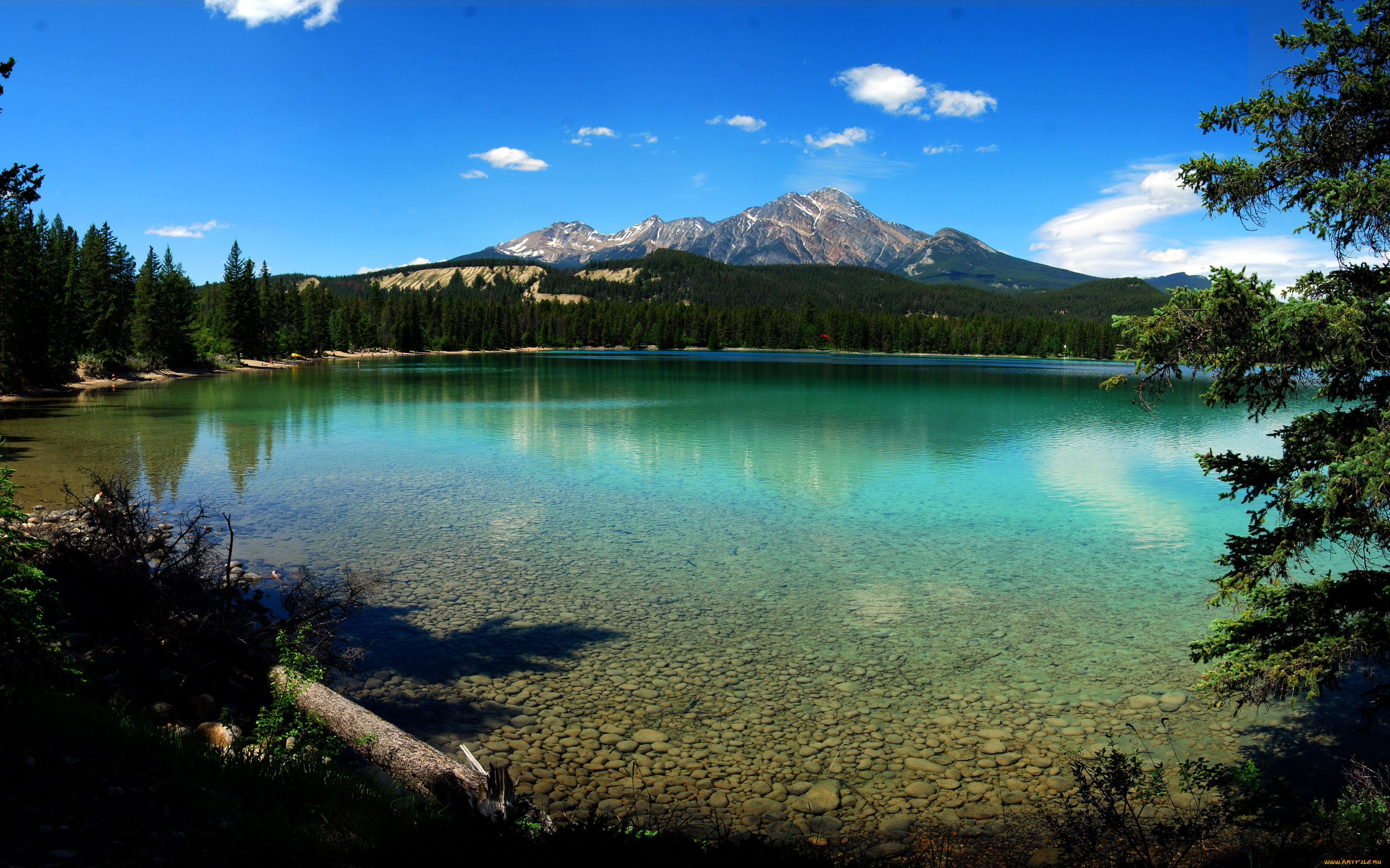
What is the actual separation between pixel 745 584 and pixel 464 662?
5.68 metres

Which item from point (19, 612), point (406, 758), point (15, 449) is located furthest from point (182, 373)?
point (406, 758)

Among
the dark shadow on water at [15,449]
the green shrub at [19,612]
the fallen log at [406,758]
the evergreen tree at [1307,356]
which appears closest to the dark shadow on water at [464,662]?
the fallen log at [406,758]

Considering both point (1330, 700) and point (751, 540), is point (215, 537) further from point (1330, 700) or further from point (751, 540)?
point (1330, 700)

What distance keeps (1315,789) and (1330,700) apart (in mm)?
2851

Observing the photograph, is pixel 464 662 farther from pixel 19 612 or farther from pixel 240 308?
pixel 240 308

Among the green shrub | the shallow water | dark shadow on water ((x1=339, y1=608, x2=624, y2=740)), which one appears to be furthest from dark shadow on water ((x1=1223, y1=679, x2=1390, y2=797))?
the green shrub

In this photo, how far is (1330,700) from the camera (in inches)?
392

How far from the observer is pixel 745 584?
14469mm

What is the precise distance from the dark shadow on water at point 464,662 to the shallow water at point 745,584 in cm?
5

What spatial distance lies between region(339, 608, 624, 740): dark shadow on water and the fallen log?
95 cm

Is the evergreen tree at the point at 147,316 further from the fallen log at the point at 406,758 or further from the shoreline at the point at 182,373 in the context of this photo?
the fallen log at the point at 406,758

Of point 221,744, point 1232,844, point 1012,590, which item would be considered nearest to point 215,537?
point 221,744

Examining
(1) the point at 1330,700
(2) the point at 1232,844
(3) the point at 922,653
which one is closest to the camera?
(2) the point at 1232,844

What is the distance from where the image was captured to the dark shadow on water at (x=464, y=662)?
30.0 feet
